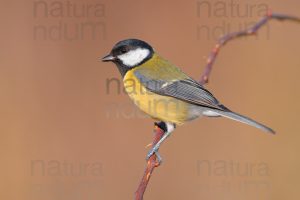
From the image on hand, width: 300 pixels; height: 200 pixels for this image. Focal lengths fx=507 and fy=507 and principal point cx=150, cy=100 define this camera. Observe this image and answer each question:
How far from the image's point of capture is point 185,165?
166 inches

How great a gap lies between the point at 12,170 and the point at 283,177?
2.24 metres

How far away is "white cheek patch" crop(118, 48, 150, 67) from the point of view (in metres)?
2.97

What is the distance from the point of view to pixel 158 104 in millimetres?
2863

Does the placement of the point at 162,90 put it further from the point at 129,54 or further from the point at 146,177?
the point at 146,177

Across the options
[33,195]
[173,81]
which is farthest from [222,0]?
[33,195]

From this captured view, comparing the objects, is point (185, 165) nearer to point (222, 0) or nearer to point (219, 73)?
point (219, 73)

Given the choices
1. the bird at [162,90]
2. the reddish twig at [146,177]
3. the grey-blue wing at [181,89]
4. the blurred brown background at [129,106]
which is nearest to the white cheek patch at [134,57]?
the bird at [162,90]

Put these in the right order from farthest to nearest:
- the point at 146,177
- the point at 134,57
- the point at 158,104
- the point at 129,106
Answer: the point at 129,106
the point at 134,57
the point at 158,104
the point at 146,177

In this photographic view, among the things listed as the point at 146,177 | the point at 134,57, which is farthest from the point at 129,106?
the point at 146,177

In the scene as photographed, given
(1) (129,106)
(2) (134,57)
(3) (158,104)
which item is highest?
(2) (134,57)

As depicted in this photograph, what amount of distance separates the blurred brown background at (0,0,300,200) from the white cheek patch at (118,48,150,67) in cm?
125

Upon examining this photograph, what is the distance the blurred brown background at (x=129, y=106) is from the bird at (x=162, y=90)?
3.99 feet

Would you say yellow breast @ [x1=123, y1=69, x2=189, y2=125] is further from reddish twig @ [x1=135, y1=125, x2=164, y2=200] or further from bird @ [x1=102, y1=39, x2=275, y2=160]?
reddish twig @ [x1=135, y1=125, x2=164, y2=200]

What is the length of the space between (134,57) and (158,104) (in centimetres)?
34
